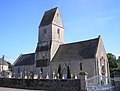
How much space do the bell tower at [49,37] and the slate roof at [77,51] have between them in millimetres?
1793

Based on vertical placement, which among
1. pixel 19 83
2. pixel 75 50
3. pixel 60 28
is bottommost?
pixel 19 83

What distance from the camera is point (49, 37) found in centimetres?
4581

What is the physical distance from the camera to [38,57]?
46250 mm

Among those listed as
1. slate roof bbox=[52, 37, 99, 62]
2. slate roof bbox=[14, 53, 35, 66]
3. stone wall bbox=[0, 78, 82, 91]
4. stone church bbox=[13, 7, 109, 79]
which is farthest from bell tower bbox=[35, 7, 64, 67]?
stone wall bbox=[0, 78, 82, 91]

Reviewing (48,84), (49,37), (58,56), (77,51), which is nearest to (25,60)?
(49,37)

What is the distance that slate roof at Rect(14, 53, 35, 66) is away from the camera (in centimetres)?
5088

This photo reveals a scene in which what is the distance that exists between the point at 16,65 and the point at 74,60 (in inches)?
873

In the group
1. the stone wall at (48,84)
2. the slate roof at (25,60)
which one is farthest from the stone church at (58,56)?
the stone wall at (48,84)

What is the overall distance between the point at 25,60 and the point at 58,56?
14017 mm

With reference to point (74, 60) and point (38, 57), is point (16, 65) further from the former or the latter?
point (74, 60)

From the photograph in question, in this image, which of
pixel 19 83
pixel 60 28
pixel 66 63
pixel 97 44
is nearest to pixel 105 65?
pixel 97 44

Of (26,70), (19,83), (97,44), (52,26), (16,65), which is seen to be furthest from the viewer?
(16,65)

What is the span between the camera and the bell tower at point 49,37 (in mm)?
44294

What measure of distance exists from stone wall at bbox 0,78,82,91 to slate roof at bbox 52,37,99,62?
1546cm
